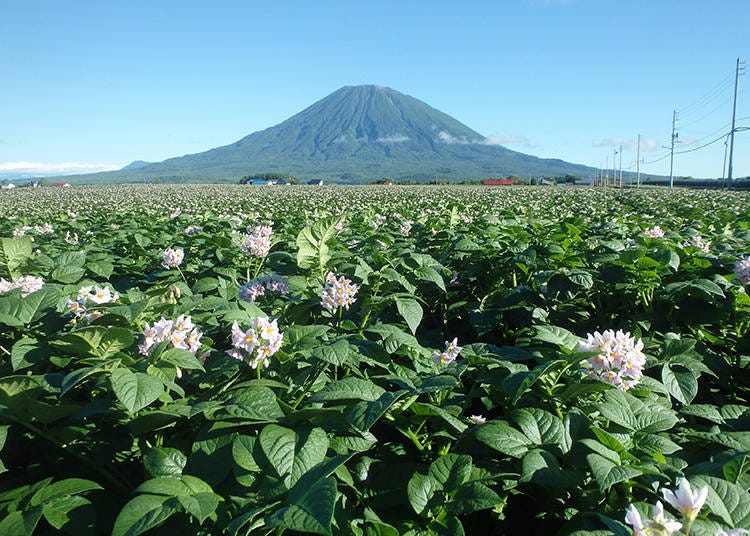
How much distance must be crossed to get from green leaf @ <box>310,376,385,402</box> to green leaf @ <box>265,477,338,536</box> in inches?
15.6

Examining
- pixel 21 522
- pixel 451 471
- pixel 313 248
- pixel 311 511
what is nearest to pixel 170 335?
pixel 21 522

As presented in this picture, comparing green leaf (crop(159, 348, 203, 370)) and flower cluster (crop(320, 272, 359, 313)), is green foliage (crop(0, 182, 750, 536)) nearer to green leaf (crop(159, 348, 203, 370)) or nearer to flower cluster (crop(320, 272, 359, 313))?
green leaf (crop(159, 348, 203, 370))

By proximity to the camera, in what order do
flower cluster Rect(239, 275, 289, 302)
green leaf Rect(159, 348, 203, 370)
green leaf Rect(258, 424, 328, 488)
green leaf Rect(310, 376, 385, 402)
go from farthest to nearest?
flower cluster Rect(239, 275, 289, 302), green leaf Rect(159, 348, 203, 370), green leaf Rect(310, 376, 385, 402), green leaf Rect(258, 424, 328, 488)

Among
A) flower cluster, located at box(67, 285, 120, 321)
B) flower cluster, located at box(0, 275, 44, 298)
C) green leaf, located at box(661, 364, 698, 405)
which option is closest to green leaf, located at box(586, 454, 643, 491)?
green leaf, located at box(661, 364, 698, 405)

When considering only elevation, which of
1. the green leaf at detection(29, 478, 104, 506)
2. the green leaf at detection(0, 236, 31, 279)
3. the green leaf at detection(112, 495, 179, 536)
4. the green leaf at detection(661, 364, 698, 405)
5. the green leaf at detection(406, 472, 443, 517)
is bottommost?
the green leaf at detection(406, 472, 443, 517)

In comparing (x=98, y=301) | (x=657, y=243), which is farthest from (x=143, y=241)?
(x=657, y=243)

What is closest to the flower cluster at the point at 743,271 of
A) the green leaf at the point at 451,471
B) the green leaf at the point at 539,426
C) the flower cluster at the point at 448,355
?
the flower cluster at the point at 448,355

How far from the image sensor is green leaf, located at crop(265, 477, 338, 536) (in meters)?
1.19

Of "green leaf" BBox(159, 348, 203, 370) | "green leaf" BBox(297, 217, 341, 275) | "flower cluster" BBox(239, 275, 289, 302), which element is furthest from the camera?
"green leaf" BBox(297, 217, 341, 275)

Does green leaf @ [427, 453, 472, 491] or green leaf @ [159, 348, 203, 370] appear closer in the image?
green leaf @ [427, 453, 472, 491]

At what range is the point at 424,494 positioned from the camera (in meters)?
1.62

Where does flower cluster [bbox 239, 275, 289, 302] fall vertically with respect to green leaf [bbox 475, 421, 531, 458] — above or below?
above

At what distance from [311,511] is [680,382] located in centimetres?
186

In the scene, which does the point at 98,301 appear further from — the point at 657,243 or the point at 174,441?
the point at 657,243
